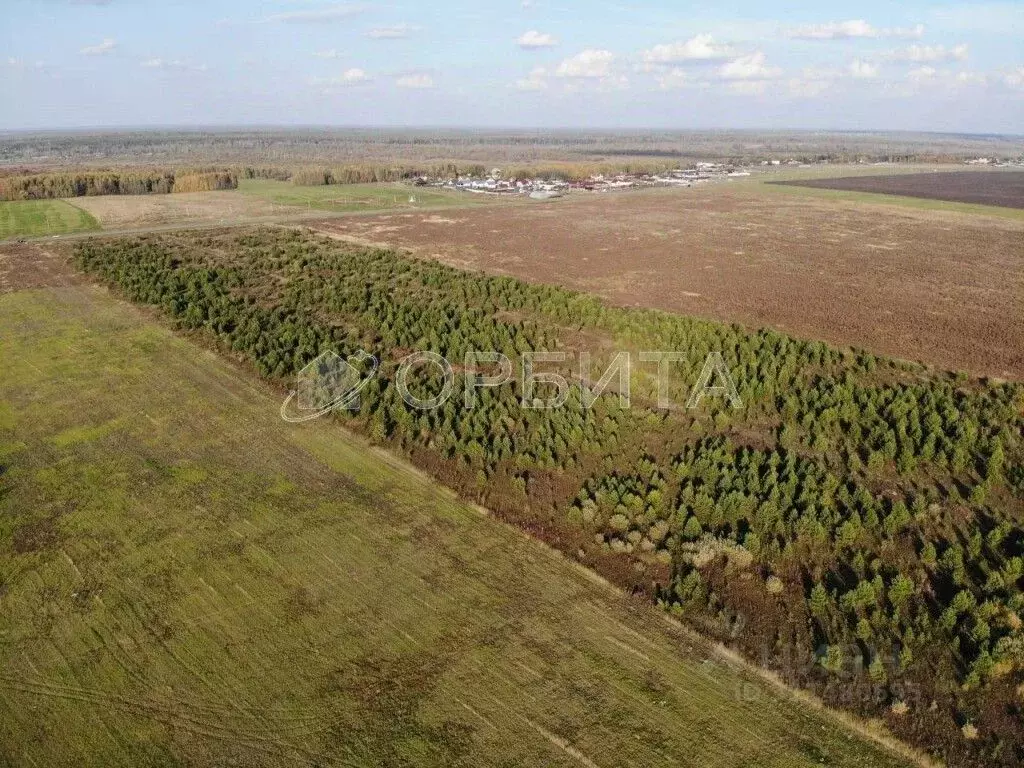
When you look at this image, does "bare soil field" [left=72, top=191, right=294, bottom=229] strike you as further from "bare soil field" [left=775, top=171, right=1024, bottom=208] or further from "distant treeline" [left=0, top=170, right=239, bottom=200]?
"bare soil field" [left=775, top=171, right=1024, bottom=208]

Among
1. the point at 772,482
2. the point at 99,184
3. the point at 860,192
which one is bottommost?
the point at 772,482

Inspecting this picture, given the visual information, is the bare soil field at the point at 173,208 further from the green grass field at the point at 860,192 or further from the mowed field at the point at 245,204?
the green grass field at the point at 860,192

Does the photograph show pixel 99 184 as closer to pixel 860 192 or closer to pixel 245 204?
pixel 245 204

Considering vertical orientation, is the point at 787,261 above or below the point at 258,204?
below

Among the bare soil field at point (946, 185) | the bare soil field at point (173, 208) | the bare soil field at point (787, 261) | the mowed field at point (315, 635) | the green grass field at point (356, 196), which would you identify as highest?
the bare soil field at point (946, 185)

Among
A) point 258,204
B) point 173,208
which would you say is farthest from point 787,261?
point 173,208

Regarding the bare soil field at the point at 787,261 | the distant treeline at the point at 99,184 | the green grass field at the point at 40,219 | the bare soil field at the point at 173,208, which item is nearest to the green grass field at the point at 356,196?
the bare soil field at the point at 173,208

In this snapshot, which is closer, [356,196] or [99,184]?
[99,184]
